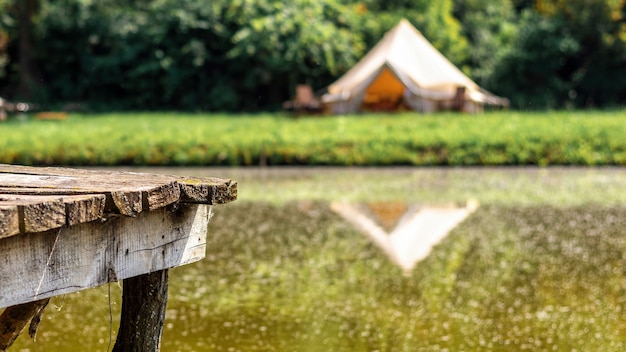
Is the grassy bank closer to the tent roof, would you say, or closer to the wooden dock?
the tent roof

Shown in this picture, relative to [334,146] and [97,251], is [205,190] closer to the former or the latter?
[97,251]

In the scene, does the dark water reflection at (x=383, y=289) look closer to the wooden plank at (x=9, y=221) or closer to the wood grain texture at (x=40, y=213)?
the wood grain texture at (x=40, y=213)

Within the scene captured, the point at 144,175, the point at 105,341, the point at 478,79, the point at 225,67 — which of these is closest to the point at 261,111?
the point at 225,67

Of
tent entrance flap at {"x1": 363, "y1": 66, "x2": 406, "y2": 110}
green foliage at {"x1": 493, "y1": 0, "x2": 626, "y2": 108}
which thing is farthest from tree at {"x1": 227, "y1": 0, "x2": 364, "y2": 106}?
green foliage at {"x1": 493, "y1": 0, "x2": 626, "y2": 108}

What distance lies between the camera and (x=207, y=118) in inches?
914

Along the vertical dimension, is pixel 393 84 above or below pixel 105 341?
above

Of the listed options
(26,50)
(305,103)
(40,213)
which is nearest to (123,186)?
(40,213)

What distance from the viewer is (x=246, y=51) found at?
88.1 ft

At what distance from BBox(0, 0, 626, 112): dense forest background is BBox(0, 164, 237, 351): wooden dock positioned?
22.2 meters

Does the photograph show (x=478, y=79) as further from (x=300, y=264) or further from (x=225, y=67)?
(x=300, y=264)

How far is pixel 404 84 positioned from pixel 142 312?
65.6 ft

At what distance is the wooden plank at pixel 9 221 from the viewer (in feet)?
10.4

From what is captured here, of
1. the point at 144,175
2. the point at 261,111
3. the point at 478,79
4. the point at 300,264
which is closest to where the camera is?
the point at 144,175

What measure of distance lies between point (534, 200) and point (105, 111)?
15.4 metres
